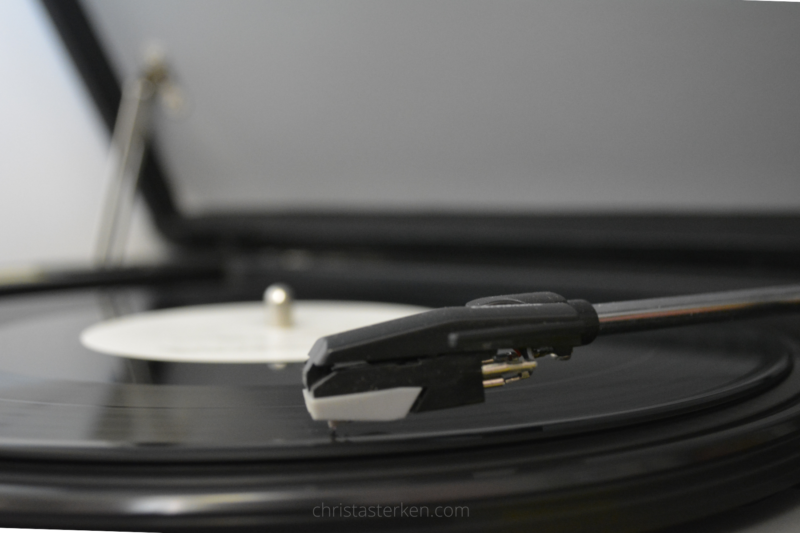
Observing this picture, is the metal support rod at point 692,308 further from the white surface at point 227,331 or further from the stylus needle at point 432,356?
the white surface at point 227,331

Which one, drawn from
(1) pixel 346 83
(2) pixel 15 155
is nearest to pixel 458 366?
(1) pixel 346 83

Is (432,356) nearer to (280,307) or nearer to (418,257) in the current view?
(280,307)

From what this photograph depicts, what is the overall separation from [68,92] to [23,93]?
14cm

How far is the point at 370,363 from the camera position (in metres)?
0.35

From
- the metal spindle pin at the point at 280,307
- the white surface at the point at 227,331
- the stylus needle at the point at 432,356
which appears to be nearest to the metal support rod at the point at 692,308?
the stylus needle at the point at 432,356

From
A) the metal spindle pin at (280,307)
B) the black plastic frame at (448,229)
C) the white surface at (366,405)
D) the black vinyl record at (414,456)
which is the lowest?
the black vinyl record at (414,456)

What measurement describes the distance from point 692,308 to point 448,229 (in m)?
0.83

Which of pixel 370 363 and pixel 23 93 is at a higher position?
pixel 23 93

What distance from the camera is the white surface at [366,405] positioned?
35 centimetres

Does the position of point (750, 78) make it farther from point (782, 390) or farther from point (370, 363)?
point (370, 363)

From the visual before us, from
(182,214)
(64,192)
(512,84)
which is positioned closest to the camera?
(512,84)

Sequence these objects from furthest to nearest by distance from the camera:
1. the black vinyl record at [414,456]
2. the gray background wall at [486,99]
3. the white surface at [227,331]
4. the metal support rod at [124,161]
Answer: the metal support rod at [124,161], the gray background wall at [486,99], the white surface at [227,331], the black vinyl record at [414,456]

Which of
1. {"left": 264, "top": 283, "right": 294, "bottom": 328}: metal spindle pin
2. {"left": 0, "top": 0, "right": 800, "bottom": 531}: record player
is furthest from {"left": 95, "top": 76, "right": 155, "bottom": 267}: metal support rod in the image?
{"left": 264, "top": 283, "right": 294, "bottom": 328}: metal spindle pin

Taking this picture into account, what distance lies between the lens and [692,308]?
0.44 meters
